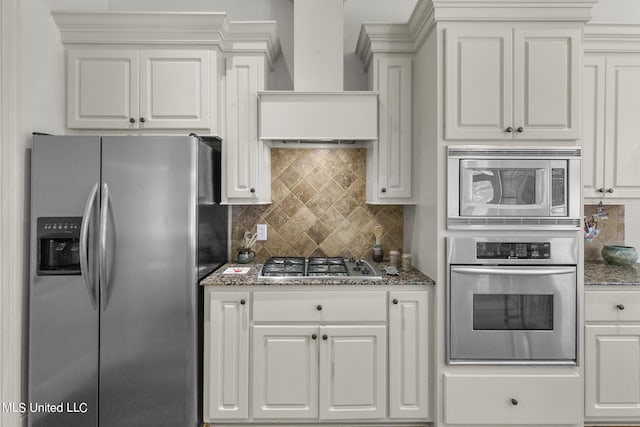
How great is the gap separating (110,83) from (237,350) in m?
1.86

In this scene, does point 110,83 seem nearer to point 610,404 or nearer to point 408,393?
point 408,393

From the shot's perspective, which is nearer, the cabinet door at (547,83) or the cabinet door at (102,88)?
the cabinet door at (547,83)

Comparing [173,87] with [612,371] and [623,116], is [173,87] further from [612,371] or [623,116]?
[612,371]

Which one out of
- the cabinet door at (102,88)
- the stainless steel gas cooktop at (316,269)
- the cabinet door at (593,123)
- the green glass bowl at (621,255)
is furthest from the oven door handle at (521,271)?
the cabinet door at (102,88)

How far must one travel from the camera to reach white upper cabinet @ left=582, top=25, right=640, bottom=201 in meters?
2.37

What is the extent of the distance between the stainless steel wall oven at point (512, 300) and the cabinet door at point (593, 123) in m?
0.67

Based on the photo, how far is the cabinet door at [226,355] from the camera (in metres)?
2.12

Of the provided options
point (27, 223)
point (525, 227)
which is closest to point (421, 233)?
point (525, 227)

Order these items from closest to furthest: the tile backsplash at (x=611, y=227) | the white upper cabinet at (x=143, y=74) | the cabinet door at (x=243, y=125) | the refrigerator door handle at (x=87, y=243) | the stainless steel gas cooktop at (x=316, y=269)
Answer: the refrigerator door handle at (x=87, y=243) → the stainless steel gas cooktop at (x=316, y=269) → the white upper cabinet at (x=143, y=74) → the cabinet door at (x=243, y=125) → the tile backsplash at (x=611, y=227)

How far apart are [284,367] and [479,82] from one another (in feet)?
6.46

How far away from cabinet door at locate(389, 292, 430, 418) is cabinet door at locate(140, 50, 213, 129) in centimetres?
174

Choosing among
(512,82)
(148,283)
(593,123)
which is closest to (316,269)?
(148,283)

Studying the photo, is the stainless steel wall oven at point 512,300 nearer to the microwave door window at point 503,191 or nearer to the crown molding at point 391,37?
the microwave door window at point 503,191

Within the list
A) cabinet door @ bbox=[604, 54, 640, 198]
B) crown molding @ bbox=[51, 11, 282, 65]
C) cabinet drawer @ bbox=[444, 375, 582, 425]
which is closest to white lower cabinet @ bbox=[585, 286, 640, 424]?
cabinet drawer @ bbox=[444, 375, 582, 425]
